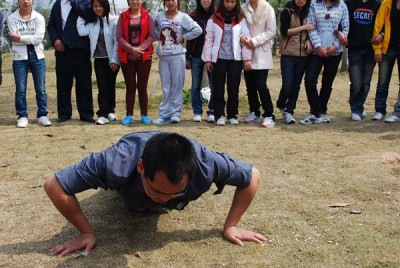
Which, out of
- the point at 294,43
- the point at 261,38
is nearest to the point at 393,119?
the point at 294,43

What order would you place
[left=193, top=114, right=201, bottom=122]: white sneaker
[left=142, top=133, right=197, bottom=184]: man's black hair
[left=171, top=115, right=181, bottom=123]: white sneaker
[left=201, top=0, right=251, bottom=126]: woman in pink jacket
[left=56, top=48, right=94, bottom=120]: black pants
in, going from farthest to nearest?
[left=193, top=114, right=201, bottom=122]: white sneaker, [left=171, top=115, right=181, bottom=123]: white sneaker, [left=56, top=48, right=94, bottom=120]: black pants, [left=201, top=0, right=251, bottom=126]: woman in pink jacket, [left=142, top=133, right=197, bottom=184]: man's black hair

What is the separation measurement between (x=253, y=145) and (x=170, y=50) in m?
1.98

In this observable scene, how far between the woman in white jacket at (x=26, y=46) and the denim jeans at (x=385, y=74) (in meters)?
4.65

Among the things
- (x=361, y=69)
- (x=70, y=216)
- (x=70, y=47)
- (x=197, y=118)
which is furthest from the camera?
(x=197, y=118)

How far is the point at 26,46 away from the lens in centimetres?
685

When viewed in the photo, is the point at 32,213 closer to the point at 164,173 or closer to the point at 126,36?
the point at 164,173

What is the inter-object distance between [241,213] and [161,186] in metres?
0.90

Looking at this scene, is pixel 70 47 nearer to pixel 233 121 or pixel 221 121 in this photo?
pixel 221 121

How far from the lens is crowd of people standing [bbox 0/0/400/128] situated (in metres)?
6.71

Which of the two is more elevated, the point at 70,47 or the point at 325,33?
the point at 325,33

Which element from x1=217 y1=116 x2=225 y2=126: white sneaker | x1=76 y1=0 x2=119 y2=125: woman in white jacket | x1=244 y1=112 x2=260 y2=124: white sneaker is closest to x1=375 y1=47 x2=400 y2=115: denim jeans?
x1=244 y1=112 x2=260 y2=124: white sneaker

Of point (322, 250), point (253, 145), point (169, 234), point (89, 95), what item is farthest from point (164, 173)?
point (89, 95)

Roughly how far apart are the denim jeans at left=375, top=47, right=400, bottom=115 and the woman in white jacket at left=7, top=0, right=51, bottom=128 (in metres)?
4.65

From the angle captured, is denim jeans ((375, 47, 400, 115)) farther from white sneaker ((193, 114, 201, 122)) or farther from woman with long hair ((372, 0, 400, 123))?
white sneaker ((193, 114, 201, 122))
